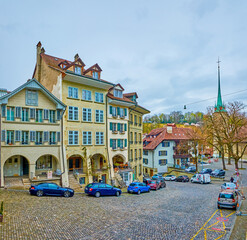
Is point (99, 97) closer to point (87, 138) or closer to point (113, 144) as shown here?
point (87, 138)

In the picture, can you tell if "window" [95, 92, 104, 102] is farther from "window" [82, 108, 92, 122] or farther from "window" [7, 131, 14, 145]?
"window" [7, 131, 14, 145]

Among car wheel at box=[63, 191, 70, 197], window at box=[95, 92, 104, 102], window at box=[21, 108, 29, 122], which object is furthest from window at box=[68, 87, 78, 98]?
car wheel at box=[63, 191, 70, 197]

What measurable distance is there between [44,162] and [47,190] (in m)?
8.24

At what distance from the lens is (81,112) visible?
1211 inches

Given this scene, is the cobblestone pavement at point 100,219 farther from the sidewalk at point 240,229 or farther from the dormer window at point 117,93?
the dormer window at point 117,93

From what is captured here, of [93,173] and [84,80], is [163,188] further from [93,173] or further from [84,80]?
[84,80]

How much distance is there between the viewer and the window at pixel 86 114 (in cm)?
3103

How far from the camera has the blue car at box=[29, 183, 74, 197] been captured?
20.6m

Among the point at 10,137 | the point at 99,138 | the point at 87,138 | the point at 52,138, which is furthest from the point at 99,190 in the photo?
the point at 10,137

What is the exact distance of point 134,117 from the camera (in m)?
42.2

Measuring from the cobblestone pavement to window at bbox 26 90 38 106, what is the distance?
9.95 metres

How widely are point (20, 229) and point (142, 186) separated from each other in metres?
18.8

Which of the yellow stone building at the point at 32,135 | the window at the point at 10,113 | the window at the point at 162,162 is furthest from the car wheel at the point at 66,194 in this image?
the window at the point at 162,162

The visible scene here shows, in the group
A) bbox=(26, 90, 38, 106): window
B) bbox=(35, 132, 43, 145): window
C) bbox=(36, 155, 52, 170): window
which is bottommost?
bbox=(36, 155, 52, 170): window
